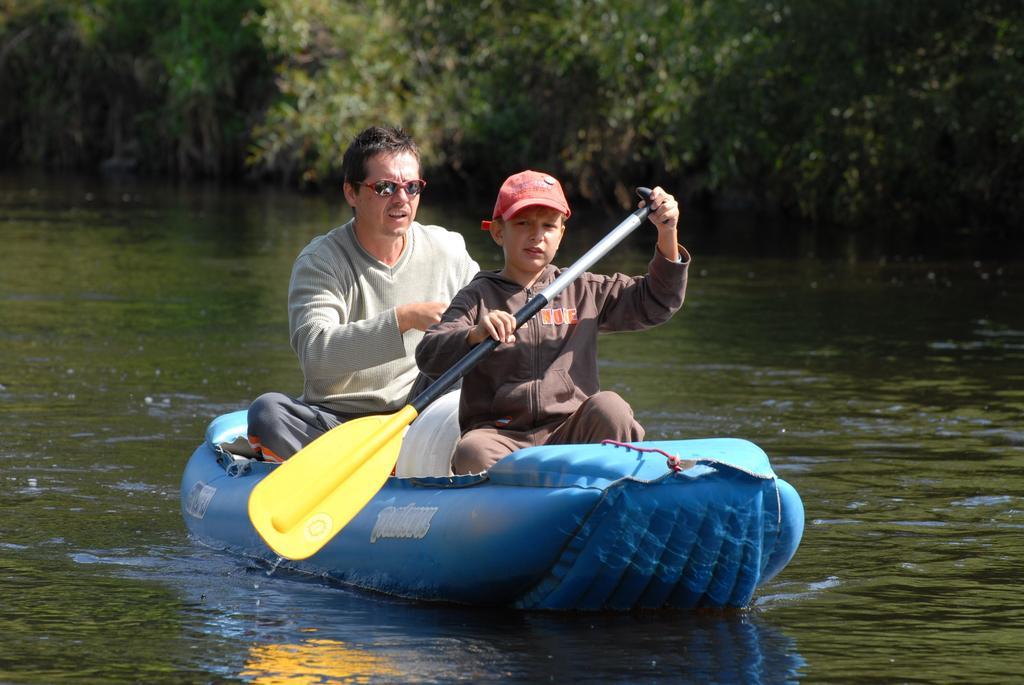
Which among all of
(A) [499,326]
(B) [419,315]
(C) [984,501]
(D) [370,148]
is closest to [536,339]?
(A) [499,326]

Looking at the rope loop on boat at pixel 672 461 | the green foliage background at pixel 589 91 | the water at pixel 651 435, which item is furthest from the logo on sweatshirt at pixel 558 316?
the green foliage background at pixel 589 91

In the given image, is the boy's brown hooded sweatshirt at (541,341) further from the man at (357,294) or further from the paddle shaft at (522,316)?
the man at (357,294)

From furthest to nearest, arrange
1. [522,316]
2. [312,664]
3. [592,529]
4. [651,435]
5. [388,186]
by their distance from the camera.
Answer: [651,435] → [388,186] → [522,316] → [592,529] → [312,664]

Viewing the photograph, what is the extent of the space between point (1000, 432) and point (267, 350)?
416cm

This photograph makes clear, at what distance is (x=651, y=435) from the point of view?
750cm

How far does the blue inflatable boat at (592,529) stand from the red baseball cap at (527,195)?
65 centimetres

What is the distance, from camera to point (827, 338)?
10758mm

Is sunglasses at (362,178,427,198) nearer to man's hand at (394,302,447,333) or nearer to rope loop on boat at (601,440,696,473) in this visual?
man's hand at (394,302,447,333)

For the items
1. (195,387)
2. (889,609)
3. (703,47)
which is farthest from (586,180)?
(889,609)

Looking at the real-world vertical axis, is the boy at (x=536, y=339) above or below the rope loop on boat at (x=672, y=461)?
above

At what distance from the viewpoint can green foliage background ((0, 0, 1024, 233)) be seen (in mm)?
17656

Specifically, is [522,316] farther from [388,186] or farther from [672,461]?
[388,186]

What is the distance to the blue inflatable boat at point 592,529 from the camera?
4.29 meters

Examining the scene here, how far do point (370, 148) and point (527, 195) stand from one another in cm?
81
